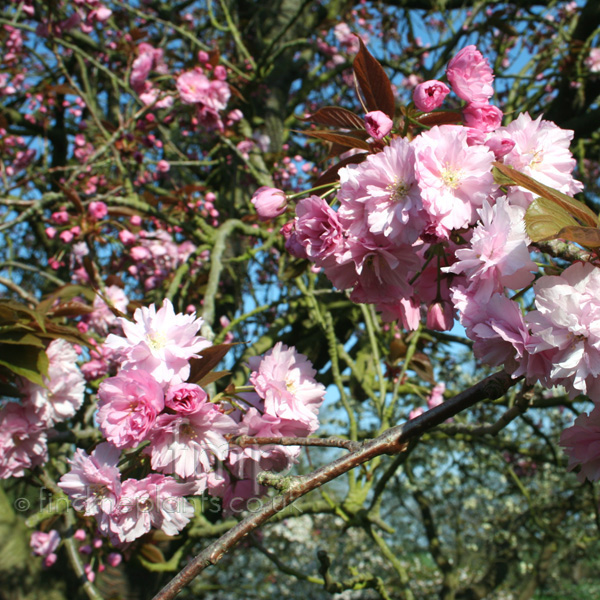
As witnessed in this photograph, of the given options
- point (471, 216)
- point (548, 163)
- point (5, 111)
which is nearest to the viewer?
point (471, 216)

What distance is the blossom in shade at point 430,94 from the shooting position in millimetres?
925

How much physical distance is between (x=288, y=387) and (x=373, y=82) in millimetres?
642

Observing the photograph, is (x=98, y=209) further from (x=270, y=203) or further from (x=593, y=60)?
(x=593, y=60)

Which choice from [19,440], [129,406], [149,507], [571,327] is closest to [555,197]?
[571,327]

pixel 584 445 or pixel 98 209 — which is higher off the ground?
pixel 584 445

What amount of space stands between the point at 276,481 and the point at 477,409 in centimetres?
427

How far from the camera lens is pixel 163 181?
4652 millimetres

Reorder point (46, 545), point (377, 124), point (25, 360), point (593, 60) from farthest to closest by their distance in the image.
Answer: point (593, 60), point (46, 545), point (25, 360), point (377, 124)

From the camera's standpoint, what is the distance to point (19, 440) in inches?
59.3

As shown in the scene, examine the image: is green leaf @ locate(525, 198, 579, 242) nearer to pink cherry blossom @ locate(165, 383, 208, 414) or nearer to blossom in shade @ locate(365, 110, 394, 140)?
blossom in shade @ locate(365, 110, 394, 140)

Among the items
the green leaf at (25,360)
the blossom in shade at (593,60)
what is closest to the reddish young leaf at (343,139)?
the green leaf at (25,360)

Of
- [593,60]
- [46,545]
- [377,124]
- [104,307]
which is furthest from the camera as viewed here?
[593,60]

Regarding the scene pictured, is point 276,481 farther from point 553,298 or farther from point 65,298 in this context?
point 65,298

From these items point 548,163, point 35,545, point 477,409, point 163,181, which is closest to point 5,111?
point 163,181
